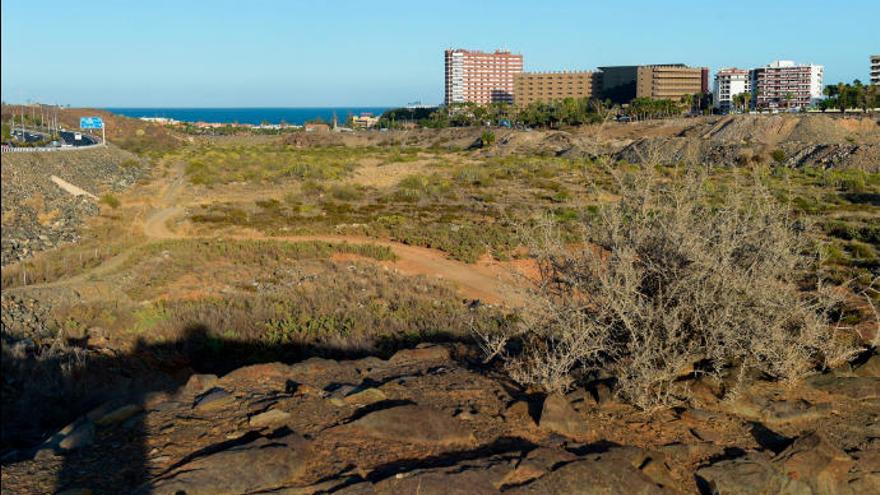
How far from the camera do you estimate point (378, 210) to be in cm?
2875

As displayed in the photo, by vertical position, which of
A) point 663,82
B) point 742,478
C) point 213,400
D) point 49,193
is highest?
point 663,82

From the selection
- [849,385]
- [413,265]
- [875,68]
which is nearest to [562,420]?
[849,385]

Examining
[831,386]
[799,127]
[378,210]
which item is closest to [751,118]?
[799,127]

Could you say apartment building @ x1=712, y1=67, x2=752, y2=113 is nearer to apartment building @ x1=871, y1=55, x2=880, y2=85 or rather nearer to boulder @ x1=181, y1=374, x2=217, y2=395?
apartment building @ x1=871, y1=55, x2=880, y2=85

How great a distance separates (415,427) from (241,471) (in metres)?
1.37

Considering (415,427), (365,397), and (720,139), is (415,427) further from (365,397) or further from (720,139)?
(720,139)

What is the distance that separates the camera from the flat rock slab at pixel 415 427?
18.8ft

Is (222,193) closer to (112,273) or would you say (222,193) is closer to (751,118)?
(112,273)

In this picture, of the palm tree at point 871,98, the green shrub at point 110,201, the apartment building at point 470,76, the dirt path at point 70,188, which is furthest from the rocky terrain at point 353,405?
the apartment building at point 470,76

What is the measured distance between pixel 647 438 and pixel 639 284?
4.48 ft

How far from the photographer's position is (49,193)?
2806 cm

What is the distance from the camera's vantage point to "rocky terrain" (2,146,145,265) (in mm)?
20734

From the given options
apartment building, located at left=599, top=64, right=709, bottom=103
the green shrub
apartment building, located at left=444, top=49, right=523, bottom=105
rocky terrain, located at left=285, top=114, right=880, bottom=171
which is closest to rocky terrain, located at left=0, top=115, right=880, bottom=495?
the green shrub

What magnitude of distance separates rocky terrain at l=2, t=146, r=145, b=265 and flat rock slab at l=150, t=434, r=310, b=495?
1335cm
